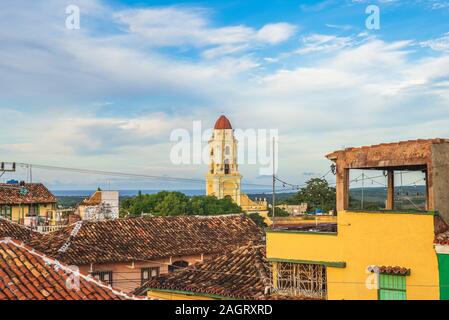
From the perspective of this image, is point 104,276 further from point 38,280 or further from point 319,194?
point 319,194

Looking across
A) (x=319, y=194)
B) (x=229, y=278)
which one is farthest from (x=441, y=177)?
(x=319, y=194)

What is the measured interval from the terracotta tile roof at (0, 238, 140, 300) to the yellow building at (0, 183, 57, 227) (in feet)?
110

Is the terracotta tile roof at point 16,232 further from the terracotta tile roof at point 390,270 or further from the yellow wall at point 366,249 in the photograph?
the terracotta tile roof at point 390,270

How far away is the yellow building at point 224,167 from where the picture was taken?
87750mm

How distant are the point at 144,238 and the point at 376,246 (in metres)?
15.5

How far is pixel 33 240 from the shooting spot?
27.7 meters

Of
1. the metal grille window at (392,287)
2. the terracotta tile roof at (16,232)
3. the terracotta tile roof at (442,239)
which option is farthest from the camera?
the terracotta tile roof at (16,232)

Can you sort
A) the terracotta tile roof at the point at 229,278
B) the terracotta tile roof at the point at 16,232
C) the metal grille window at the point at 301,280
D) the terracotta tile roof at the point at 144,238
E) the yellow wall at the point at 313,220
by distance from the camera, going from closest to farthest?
the metal grille window at the point at 301,280 < the terracotta tile roof at the point at 229,278 < the yellow wall at the point at 313,220 < the terracotta tile roof at the point at 144,238 < the terracotta tile roof at the point at 16,232

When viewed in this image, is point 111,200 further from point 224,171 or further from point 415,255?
point 224,171

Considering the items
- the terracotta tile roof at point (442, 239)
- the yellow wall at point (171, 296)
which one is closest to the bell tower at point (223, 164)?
the yellow wall at point (171, 296)

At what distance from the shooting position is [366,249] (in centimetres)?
1449

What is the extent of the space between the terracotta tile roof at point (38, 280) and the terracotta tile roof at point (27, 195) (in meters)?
34.9

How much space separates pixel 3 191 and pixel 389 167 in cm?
3991
